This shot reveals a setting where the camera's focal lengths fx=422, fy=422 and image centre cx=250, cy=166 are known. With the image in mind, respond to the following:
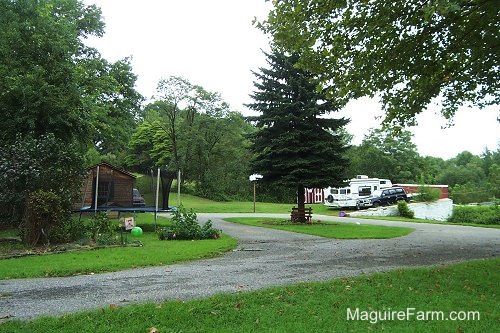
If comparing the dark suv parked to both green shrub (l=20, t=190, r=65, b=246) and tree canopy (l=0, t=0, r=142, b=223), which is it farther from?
green shrub (l=20, t=190, r=65, b=246)

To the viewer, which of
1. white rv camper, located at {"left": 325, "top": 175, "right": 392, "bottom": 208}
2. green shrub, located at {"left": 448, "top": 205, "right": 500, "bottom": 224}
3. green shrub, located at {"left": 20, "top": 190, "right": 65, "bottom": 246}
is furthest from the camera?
white rv camper, located at {"left": 325, "top": 175, "right": 392, "bottom": 208}

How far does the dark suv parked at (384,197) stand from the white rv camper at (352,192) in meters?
0.71

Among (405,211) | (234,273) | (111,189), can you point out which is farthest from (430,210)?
(234,273)

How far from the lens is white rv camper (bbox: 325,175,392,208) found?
36.4m

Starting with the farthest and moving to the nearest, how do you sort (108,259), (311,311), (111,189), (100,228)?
(111,189) → (100,228) → (108,259) → (311,311)

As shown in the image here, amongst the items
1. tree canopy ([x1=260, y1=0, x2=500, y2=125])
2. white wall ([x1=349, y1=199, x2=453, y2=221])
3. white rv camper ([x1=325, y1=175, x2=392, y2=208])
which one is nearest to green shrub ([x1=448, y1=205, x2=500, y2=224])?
white wall ([x1=349, y1=199, x2=453, y2=221])

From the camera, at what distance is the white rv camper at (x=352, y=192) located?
119ft

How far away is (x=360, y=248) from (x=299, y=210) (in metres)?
9.56

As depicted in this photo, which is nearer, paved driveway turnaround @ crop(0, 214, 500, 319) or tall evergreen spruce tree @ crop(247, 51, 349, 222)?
paved driveway turnaround @ crop(0, 214, 500, 319)

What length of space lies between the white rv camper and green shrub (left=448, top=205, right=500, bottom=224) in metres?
7.31

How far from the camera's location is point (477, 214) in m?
30.4

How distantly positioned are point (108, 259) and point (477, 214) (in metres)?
28.9

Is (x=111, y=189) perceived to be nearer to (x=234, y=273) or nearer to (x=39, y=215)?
(x=39, y=215)

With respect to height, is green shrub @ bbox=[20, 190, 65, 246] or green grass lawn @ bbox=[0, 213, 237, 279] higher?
green shrub @ bbox=[20, 190, 65, 246]
